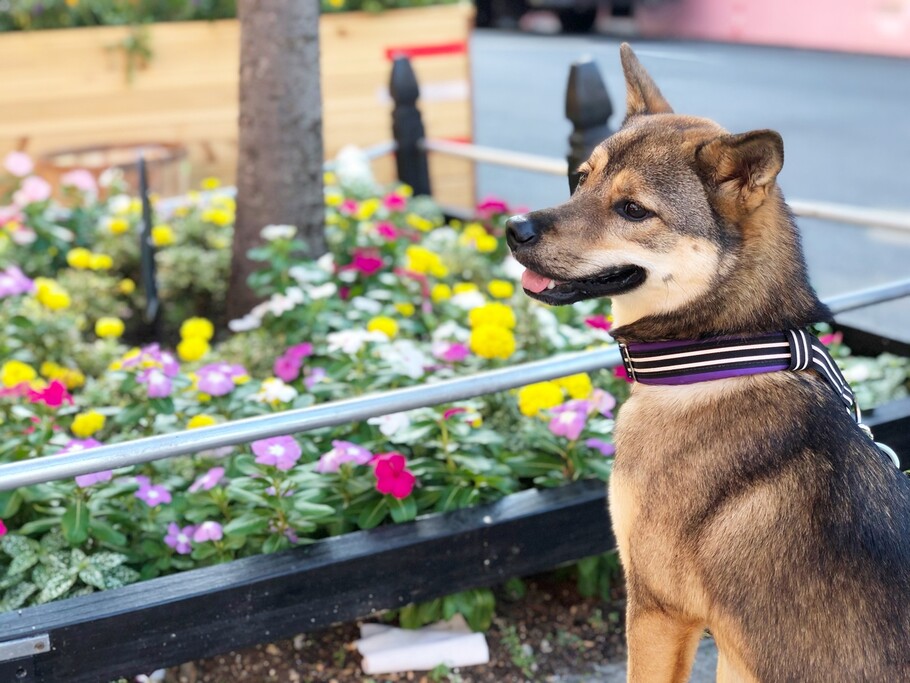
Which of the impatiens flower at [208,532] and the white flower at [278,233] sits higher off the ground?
the white flower at [278,233]

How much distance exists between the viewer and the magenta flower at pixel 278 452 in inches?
121

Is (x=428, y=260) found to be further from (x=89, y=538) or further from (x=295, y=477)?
(x=89, y=538)

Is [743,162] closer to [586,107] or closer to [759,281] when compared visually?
[759,281]

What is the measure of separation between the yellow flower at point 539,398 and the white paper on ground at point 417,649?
704 millimetres

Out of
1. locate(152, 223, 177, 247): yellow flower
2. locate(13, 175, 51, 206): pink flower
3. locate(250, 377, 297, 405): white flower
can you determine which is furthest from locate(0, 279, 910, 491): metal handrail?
locate(13, 175, 51, 206): pink flower

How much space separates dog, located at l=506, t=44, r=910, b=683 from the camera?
2.23 meters

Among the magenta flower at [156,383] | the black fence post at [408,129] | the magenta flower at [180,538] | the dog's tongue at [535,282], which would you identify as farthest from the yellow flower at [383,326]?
the black fence post at [408,129]

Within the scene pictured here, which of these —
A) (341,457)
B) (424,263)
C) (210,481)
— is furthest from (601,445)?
(424,263)

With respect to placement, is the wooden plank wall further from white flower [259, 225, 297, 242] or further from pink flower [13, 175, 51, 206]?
white flower [259, 225, 297, 242]

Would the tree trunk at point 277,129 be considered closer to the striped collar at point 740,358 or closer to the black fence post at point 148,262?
the black fence post at point 148,262

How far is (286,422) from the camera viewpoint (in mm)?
2816

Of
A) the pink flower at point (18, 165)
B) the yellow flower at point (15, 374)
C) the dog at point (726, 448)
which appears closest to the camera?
the dog at point (726, 448)

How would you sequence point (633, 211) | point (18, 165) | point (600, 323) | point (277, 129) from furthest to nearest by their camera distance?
point (18, 165)
point (277, 129)
point (600, 323)
point (633, 211)

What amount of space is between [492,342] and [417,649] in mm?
1020
